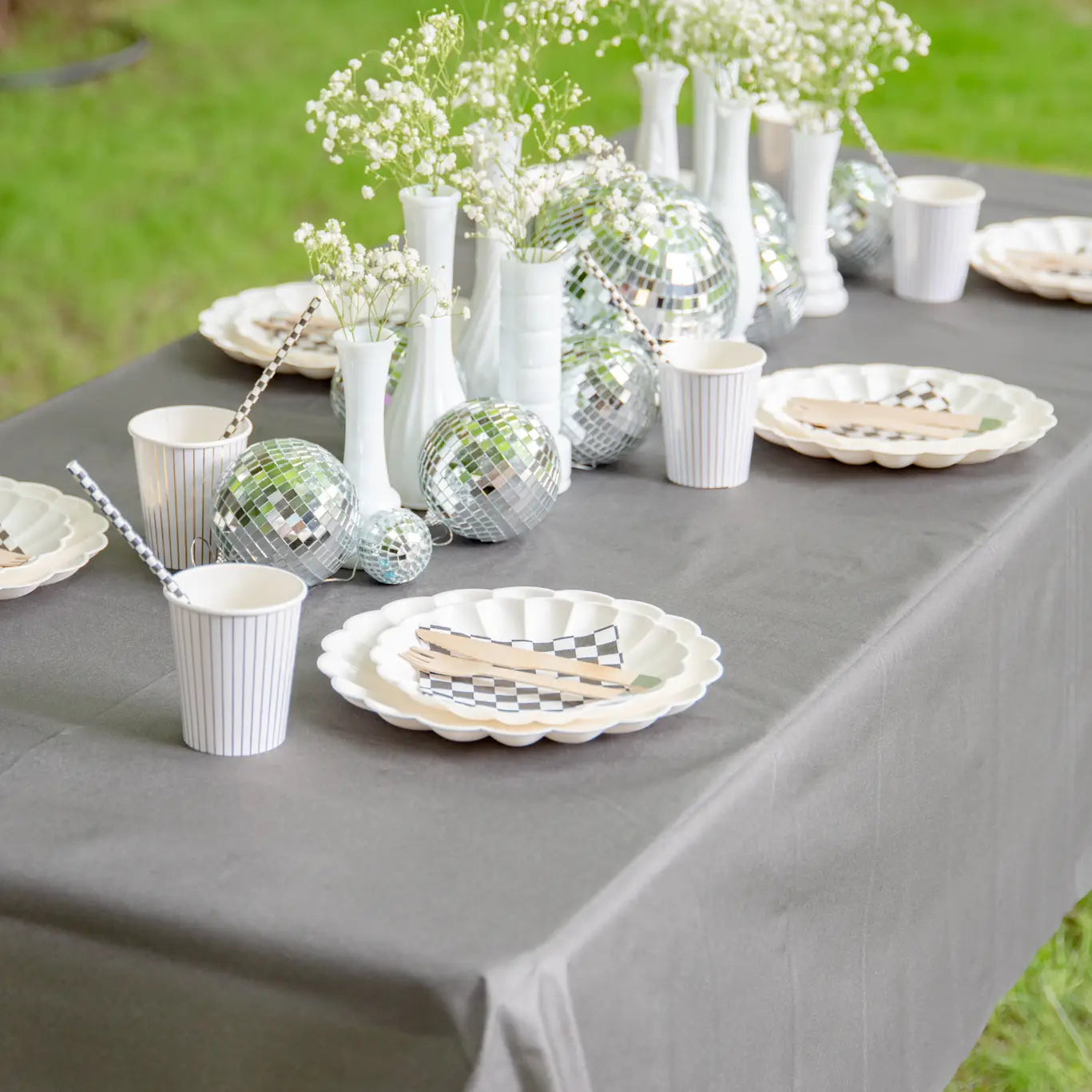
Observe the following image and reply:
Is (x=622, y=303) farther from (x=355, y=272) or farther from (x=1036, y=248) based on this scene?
(x=1036, y=248)

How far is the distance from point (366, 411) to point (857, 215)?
0.89 m


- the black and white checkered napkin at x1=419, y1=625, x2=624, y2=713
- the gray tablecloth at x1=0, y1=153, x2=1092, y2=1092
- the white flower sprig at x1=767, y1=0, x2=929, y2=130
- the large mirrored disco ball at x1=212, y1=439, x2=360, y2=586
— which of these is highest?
the white flower sprig at x1=767, y1=0, x2=929, y2=130

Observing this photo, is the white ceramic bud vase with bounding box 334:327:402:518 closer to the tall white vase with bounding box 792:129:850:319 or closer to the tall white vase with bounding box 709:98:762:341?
the tall white vase with bounding box 709:98:762:341

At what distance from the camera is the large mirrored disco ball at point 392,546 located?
117 centimetres

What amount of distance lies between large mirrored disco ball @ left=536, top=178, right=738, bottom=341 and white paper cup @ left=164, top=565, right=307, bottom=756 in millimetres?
582

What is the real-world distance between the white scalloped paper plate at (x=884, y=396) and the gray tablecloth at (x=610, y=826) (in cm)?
2

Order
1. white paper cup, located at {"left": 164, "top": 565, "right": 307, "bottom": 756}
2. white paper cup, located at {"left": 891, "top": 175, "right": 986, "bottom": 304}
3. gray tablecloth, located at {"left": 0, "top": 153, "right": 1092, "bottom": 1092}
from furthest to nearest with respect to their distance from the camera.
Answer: white paper cup, located at {"left": 891, "top": 175, "right": 986, "bottom": 304} → white paper cup, located at {"left": 164, "top": 565, "right": 307, "bottom": 756} → gray tablecloth, located at {"left": 0, "top": 153, "right": 1092, "bottom": 1092}

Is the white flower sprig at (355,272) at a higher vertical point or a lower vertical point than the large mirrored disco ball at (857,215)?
higher

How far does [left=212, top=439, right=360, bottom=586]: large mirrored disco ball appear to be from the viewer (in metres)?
1.12

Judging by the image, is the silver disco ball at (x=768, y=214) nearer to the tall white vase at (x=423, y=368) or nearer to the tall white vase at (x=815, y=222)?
the tall white vase at (x=815, y=222)

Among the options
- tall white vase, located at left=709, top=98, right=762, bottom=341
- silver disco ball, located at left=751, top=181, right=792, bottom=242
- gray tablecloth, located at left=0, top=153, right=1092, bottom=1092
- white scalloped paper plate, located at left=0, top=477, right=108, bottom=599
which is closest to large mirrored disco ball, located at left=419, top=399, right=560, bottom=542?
gray tablecloth, located at left=0, top=153, right=1092, bottom=1092

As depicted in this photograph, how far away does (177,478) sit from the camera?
1.19 meters

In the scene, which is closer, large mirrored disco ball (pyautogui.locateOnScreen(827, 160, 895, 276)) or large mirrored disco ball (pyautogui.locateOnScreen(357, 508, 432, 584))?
large mirrored disco ball (pyautogui.locateOnScreen(357, 508, 432, 584))

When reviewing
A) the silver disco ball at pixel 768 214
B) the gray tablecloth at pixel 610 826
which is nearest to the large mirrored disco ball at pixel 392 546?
the gray tablecloth at pixel 610 826
